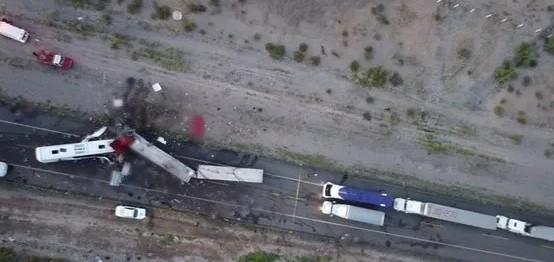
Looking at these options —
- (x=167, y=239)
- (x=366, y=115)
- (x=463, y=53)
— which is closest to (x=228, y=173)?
(x=167, y=239)

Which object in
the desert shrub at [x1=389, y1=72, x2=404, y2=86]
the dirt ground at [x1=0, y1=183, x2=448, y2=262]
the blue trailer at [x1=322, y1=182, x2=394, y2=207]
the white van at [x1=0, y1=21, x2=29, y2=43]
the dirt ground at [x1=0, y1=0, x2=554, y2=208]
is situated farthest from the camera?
the desert shrub at [x1=389, y1=72, x2=404, y2=86]

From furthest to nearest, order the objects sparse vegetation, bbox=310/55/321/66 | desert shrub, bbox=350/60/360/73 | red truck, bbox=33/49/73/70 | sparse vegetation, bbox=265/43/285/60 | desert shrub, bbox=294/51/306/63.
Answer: desert shrub, bbox=350/60/360/73 < sparse vegetation, bbox=310/55/321/66 < desert shrub, bbox=294/51/306/63 < sparse vegetation, bbox=265/43/285/60 < red truck, bbox=33/49/73/70

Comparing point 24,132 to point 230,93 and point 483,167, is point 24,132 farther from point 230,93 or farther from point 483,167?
point 483,167

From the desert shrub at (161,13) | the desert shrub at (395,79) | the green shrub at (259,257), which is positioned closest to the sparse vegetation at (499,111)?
the desert shrub at (395,79)

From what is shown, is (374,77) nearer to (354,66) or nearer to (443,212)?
(354,66)

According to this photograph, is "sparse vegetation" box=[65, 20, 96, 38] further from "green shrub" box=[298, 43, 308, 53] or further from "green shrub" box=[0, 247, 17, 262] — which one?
"green shrub" box=[0, 247, 17, 262]

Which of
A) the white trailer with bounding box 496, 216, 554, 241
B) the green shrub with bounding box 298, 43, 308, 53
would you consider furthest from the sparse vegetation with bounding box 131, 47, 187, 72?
the white trailer with bounding box 496, 216, 554, 241
